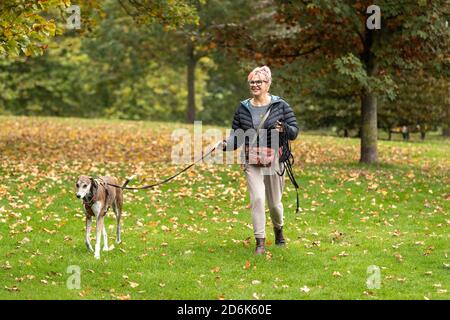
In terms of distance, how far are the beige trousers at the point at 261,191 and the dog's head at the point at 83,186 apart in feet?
6.81

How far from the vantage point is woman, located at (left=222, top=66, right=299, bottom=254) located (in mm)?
9665

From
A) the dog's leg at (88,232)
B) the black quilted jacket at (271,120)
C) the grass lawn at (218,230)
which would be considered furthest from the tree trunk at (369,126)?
the dog's leg at (88,232)

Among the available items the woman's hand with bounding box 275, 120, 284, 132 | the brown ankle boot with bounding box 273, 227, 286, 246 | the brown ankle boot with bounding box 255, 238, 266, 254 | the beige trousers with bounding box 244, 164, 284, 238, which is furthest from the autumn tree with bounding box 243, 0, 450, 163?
the brown ankle boot with bounding box 255, 238, 266, 254

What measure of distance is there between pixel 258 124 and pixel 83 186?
2.40 m

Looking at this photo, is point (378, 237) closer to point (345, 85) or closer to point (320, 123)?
point (345, 85)

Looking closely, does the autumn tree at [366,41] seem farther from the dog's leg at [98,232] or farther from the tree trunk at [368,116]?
the dog's leg at [98,232]

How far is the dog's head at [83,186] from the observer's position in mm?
9387

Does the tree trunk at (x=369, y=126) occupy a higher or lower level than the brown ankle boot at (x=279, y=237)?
higher

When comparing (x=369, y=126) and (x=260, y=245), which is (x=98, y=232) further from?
(x=369, y=126)

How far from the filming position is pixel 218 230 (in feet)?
40.0

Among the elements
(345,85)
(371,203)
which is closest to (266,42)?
(345,85)

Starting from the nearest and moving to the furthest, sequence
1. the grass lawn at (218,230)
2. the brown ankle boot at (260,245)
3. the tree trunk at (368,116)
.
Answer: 1. the grass lawn at (218,230)
2. the brown ankle boot at (260,245)
3. the tree trunk at (368,116)
